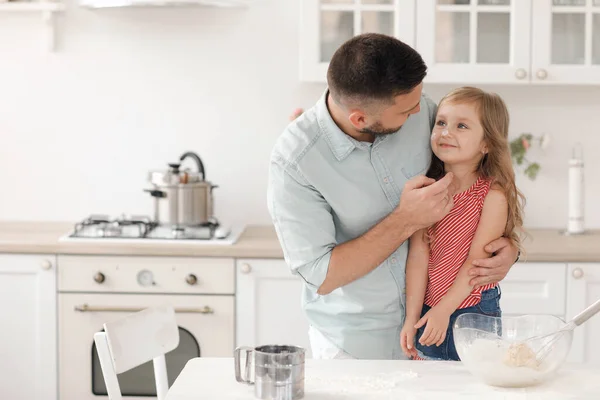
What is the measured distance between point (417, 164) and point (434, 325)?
1.32 feet

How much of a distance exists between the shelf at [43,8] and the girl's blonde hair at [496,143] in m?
2.03

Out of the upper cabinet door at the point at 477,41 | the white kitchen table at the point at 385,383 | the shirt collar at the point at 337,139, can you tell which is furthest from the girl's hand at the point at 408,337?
the upper cabinet door at the point at 477,41

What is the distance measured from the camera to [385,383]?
1.98 meters

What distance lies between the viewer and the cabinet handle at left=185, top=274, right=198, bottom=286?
3.40 m

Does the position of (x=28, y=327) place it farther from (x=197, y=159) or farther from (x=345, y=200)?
(x=345, y=200)

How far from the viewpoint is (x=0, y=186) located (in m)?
4.02

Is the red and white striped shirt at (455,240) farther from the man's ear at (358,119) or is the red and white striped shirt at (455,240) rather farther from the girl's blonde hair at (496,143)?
the man's ear at (358,119)

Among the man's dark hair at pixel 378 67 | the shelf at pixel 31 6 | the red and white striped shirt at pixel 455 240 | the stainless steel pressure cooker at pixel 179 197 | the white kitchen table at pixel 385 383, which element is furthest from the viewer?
the shelf at pixel 31 6

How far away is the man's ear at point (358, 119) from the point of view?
2.17 m

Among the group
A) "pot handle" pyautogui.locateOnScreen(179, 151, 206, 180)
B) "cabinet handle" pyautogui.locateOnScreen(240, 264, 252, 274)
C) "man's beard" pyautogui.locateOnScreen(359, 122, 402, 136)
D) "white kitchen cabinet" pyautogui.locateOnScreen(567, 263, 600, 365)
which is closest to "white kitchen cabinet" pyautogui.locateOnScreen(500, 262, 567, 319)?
"white kitchen cabinet" pyautogui.locateOnScreen(567, 263, 600, 365)

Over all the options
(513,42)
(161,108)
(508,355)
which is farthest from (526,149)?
(508,355)

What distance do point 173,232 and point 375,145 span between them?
142 centimetres

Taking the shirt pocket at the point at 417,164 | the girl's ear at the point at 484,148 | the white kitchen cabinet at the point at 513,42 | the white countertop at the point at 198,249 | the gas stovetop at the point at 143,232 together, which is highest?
the white kitchen cabinet at the point at 513,42

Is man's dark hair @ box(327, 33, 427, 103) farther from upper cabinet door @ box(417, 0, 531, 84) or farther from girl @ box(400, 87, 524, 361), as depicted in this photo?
upper cabinet door @ box(417, 0, 531, 84)
